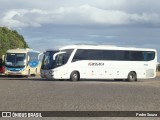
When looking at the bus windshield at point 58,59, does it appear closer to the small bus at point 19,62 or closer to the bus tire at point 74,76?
the bus tire at point 74,76

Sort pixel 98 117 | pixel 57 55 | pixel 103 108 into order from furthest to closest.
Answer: pixel 57 55, pixel 103 108, pixel 98 117

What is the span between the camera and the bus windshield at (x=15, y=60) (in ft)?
166

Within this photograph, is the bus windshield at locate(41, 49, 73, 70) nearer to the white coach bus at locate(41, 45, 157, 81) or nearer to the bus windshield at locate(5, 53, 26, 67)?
the white coach bus at locate(41, 45, 157, 81)

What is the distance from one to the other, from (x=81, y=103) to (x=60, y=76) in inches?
851

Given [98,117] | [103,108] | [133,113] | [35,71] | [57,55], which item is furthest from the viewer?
[35,71]

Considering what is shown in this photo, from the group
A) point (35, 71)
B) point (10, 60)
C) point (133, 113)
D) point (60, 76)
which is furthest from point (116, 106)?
point (35, 71)

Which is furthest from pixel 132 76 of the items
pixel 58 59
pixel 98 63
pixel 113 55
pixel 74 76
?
pixel 58 59

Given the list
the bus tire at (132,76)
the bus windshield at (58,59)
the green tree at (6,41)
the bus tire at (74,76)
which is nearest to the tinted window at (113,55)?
the bus windshield at (58,59)

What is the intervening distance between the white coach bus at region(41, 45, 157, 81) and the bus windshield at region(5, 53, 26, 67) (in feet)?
28.0

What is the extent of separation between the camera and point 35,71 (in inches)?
2217

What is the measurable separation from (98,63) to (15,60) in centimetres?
1157

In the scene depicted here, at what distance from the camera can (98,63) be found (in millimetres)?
42531

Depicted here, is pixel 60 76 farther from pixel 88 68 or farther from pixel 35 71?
pixel 35 71

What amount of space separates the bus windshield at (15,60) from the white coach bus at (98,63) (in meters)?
8.54
